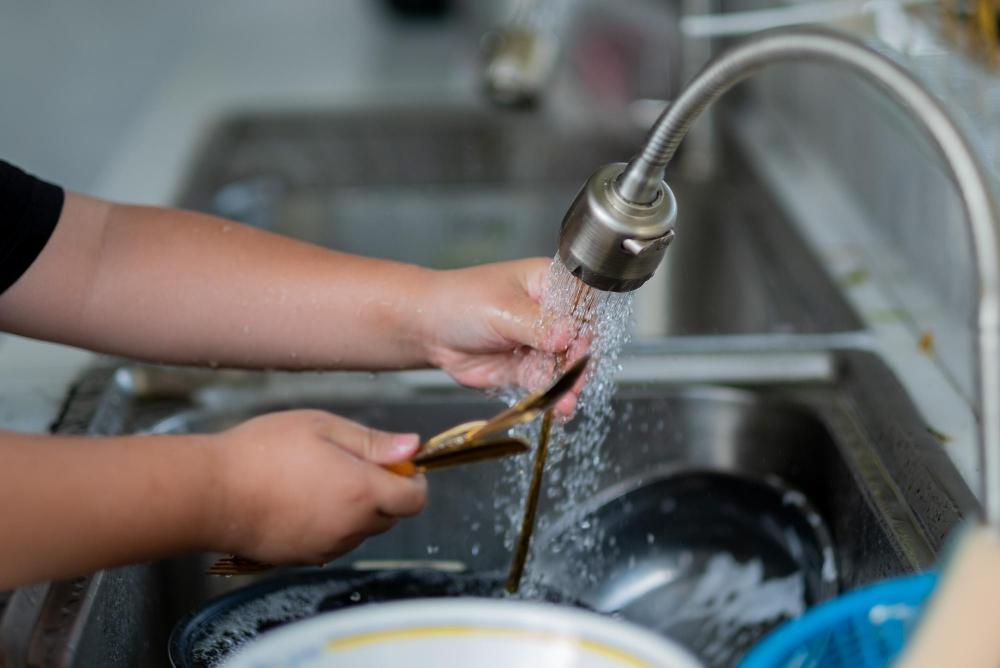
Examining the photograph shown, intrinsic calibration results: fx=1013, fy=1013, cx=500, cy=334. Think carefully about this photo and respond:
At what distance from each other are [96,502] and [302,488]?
94 millimetres

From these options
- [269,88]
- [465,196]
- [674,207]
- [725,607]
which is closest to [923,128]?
[674,207]

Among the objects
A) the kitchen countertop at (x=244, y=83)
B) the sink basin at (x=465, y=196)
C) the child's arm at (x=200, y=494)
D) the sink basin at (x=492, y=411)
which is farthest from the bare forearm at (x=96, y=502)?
the sink basin at (x=465, y=196)

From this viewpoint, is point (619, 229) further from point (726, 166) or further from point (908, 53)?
point (726, 166)

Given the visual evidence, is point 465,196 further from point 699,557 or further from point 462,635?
point 462,635

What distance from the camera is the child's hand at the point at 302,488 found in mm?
484

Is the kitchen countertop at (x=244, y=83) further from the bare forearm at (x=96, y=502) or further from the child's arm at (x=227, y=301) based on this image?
the bare forearm at (x=96, y=502)

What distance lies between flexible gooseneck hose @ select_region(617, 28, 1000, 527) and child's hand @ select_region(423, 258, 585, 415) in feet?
0.61

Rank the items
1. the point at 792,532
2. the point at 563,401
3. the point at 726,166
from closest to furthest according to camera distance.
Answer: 1. the point at 563,401
2. the point at 792,532
3. the point at 726,166

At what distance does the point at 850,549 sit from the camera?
62cm

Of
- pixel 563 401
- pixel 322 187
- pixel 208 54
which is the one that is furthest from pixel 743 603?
pixel 208 54

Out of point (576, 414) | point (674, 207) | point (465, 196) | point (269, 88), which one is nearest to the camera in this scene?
point (674, 207)

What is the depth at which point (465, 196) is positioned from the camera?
136 cm

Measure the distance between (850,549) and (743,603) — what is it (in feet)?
0.26

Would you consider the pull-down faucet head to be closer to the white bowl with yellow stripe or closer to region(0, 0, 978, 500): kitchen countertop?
the white bowl with yellow stripe
